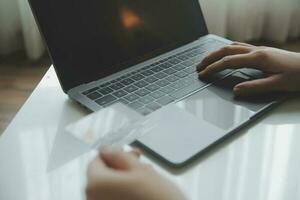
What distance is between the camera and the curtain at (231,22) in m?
1.57

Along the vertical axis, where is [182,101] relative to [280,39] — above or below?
above

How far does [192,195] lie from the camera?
46 cm

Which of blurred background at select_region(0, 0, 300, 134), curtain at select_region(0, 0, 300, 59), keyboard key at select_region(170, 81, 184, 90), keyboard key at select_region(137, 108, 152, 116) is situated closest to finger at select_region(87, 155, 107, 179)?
keyboard key at select_region(137, 108, 152, 116)

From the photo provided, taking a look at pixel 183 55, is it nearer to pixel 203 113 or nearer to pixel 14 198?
pixel 203 113

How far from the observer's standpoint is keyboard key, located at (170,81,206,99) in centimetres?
65

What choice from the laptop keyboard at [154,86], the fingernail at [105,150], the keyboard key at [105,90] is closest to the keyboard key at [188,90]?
the laptop keyboard at [154,86]

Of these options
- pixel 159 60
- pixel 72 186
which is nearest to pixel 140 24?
pixel 159 60

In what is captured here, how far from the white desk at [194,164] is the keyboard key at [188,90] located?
124 millimetres

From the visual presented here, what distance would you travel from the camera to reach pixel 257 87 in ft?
2.11

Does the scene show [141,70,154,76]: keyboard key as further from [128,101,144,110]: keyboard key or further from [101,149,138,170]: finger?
[101,149,138,170]: finger

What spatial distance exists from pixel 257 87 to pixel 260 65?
5cm

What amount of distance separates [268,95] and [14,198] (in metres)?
0.41

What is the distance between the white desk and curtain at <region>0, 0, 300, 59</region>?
1.03 meters

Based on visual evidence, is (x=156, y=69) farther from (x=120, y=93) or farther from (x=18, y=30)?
(x=18, y=30)
